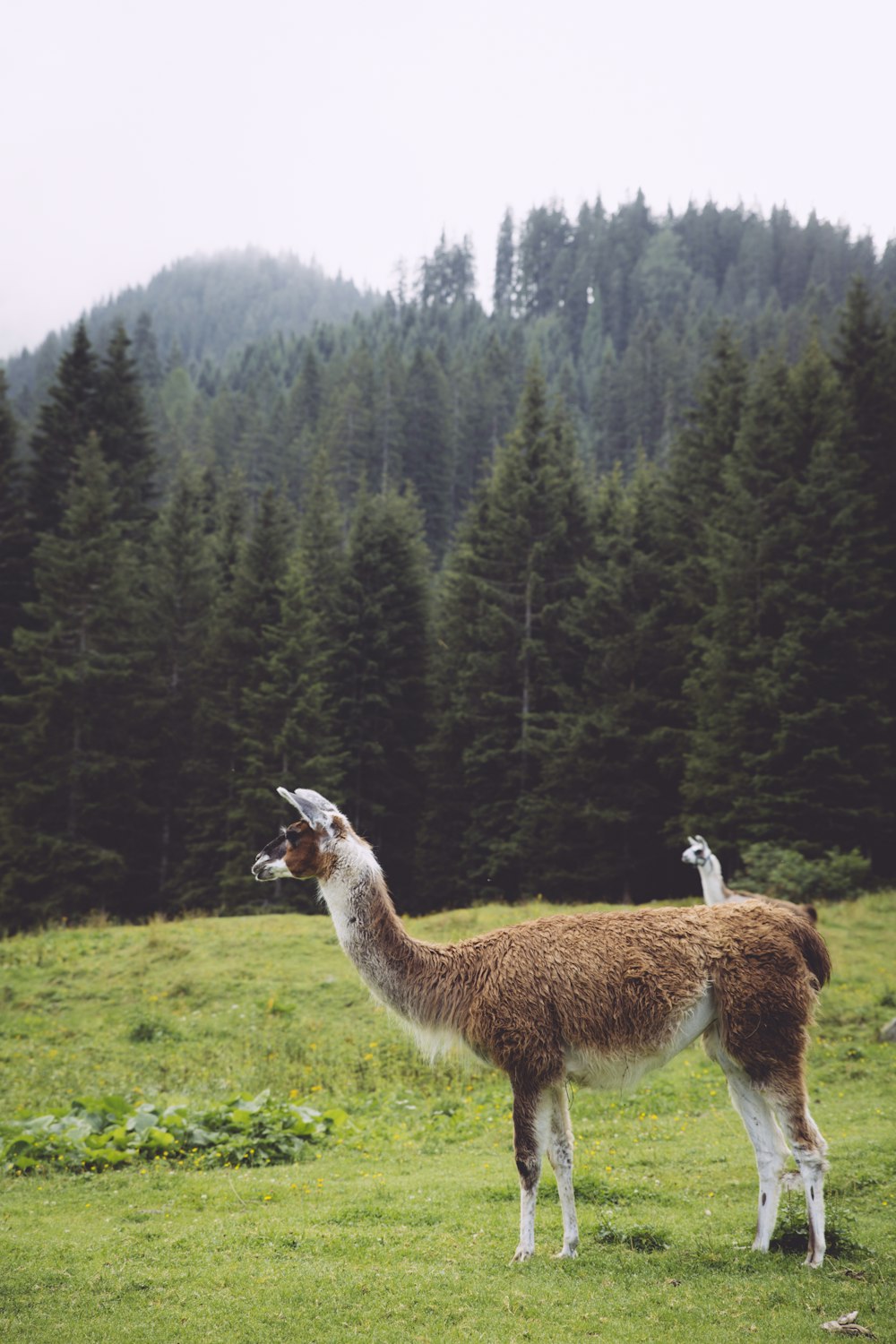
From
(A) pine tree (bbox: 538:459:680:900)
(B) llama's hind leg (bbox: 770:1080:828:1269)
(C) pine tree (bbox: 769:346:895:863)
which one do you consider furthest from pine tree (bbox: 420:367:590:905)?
(B) llama's hind leg (bbox: 770:1080:828:1269)

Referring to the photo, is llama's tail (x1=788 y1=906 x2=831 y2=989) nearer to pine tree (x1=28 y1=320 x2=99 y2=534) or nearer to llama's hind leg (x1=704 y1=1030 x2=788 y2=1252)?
llama's hind leg (x1=704 y1=1030 x2=788 y2=1252)

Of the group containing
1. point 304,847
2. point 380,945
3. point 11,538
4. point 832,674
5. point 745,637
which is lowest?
point 380,945

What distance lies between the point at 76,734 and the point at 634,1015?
2846cm

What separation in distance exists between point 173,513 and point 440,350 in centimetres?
6490

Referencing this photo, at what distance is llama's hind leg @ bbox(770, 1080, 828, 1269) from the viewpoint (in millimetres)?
5828

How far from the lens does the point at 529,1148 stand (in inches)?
239

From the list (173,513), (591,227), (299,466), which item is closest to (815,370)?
(173,513)

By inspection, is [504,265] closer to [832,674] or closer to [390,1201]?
[832,674]

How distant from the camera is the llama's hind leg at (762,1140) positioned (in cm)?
614

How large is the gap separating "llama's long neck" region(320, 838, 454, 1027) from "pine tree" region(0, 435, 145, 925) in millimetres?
25024

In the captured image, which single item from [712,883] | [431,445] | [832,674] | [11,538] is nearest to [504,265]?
[431,445]

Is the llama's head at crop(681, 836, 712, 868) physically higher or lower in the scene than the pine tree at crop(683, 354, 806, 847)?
lower

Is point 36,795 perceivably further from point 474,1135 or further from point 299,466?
point 299,466

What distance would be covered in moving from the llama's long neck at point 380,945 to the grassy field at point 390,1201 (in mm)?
880
